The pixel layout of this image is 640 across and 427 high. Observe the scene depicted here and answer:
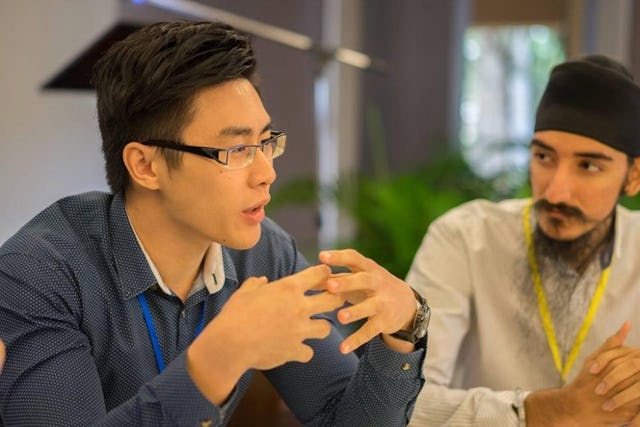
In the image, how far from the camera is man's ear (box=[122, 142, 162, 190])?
194 cm

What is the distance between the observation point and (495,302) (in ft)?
9.05

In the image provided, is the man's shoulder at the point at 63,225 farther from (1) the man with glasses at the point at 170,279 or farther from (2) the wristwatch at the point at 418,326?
(2) the wristwatch at the point at 418,326

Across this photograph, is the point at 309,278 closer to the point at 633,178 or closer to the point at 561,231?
the point at 561,231

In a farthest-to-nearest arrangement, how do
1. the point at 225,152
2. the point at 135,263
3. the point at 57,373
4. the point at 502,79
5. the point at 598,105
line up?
the point at 502,79
the point at 598,105
the point at 135,263
the point at 225,152
the point at 57,373

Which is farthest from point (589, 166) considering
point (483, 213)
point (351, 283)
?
point (351, 283)

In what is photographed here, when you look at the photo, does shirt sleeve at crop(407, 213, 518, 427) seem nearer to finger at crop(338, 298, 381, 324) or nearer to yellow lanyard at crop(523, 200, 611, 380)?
yellow lanyard at crop(523, 200, 611, 380)

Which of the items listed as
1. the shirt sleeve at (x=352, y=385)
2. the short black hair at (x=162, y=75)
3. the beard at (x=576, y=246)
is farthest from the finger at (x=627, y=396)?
the short black hair at (x=162, y=75)

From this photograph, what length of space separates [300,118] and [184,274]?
13.4 ft

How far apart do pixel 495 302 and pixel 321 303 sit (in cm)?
121

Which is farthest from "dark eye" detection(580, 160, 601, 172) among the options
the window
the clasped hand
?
the window

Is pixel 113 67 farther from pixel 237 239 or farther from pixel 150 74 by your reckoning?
pixel 237 239

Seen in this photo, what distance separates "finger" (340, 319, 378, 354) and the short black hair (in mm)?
481

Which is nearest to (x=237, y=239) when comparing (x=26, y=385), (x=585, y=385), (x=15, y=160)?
(x=26, y=385)

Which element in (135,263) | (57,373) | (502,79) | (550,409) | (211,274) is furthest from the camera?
(502,79)
